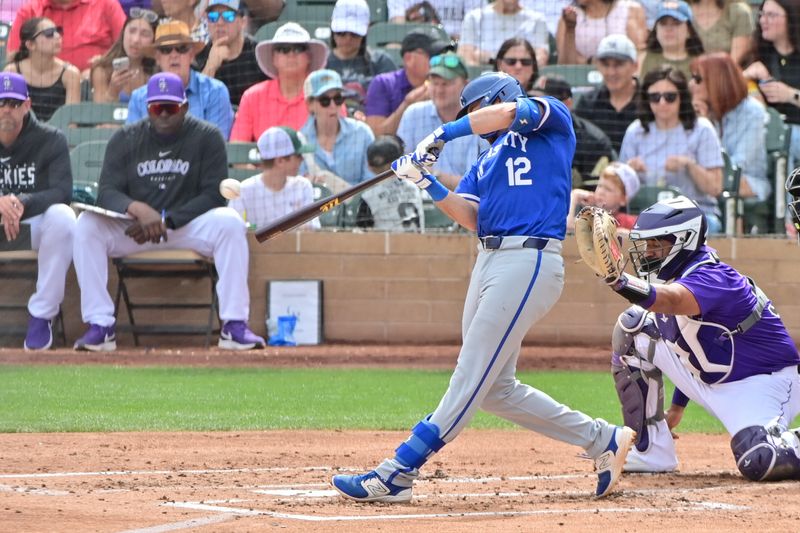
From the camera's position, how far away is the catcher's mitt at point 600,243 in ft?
16.1

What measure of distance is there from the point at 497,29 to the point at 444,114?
1374 millimetres

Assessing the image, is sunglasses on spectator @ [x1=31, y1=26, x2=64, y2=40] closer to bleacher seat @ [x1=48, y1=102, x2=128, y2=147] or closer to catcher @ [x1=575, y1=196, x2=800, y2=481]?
bleacher seat @ [x1=48, y1=102, x2=128, y2=147]

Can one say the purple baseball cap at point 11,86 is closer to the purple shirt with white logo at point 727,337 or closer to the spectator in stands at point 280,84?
the spectator in stands at point 280,84

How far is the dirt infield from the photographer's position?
466 cm

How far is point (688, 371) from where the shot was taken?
6160 mm

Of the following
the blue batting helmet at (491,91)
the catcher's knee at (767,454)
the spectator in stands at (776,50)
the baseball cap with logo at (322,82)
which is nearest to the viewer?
the blue batting helmet at (491,91)

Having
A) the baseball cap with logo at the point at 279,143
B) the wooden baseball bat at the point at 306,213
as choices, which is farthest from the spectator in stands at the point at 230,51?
the wooden baseball bat at the point at 306,213

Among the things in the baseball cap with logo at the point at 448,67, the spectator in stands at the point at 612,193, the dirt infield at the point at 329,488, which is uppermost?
the baseball cap with logo at the point at 448,67

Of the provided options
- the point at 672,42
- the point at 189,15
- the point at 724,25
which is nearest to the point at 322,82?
the point at 189,15

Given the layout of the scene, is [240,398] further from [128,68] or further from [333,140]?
[128,68]

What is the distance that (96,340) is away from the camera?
11.0 meters

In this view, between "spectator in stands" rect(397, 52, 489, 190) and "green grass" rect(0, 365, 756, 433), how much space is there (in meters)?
2.48

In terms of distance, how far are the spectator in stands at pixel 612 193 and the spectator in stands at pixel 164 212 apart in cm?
315

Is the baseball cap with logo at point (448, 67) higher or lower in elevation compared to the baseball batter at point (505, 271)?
higher
